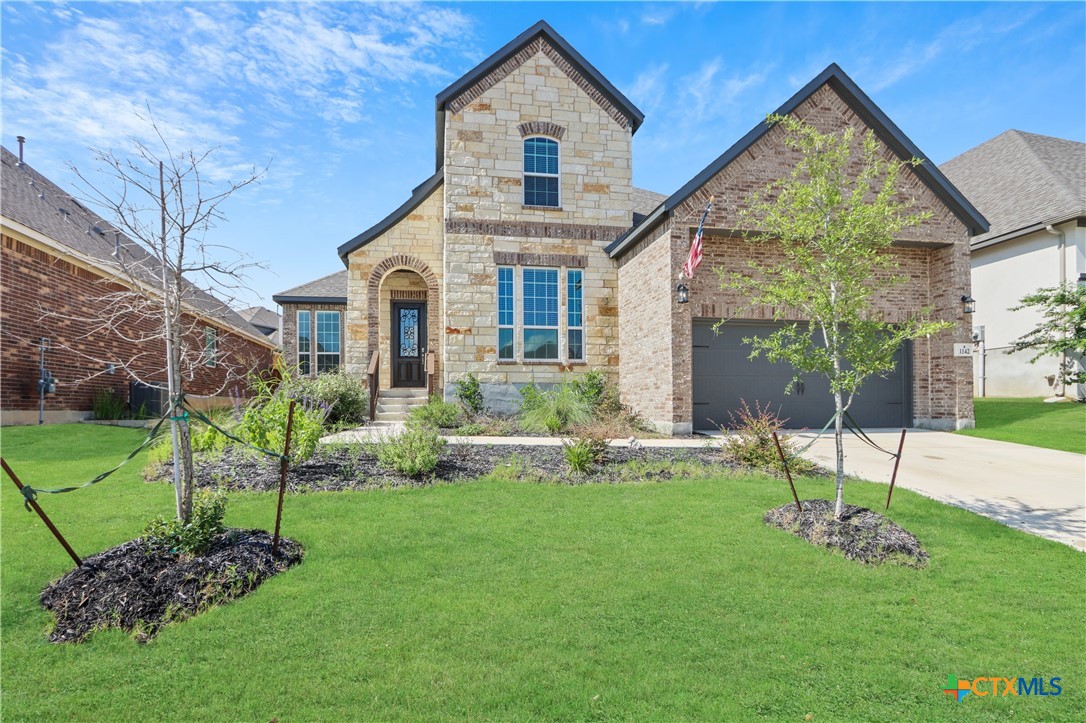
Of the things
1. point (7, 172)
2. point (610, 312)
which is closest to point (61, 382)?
point (7, 172)

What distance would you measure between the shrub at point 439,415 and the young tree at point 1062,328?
12820 mm

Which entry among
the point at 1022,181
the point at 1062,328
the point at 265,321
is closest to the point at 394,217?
the point at 1062,328

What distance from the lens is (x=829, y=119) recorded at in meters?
12.0

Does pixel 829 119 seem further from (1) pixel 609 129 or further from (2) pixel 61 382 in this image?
(2) pixel 61 382

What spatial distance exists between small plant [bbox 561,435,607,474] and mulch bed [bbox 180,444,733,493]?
4.4 inches

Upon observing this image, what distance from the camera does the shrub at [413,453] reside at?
7.12 meters

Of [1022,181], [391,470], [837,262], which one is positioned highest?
[1022,181]

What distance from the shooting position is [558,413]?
11945 millimetres

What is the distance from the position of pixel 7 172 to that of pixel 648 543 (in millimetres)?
16800

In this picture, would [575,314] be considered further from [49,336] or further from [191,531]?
[49,336]

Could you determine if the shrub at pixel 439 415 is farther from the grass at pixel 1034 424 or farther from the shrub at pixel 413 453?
the grass at pixel 1034 424

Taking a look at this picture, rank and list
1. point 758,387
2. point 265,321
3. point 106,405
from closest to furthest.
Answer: point 758,387 < point 106,405 < point 265,321

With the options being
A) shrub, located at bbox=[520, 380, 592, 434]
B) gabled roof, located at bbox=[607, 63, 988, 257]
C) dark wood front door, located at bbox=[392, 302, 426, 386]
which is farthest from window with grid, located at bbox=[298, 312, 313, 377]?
gabled roof, located at bbox=[607, 63, 988, 257]

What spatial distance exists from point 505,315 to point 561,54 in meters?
6.74
